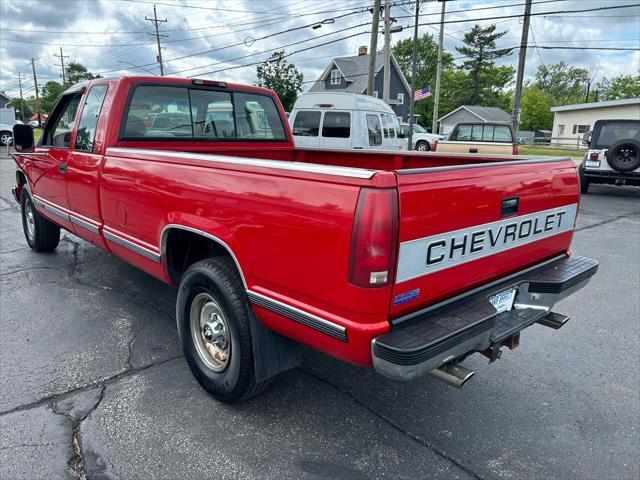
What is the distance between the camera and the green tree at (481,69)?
6575 cm

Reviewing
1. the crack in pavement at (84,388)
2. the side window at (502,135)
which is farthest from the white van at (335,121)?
the crack in pavement at (84,388)

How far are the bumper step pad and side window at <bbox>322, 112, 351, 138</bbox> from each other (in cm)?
1047

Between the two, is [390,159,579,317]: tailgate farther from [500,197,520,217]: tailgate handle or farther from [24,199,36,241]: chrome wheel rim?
[24,199,36,241]: chrome wheel rim

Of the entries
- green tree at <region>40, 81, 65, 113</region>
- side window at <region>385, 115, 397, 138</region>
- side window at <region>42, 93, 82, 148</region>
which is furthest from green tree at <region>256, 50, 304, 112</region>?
green tree at <region>40, 81, 65, 113</region>

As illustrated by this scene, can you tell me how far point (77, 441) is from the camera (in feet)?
8.54

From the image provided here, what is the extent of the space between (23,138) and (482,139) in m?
13.1

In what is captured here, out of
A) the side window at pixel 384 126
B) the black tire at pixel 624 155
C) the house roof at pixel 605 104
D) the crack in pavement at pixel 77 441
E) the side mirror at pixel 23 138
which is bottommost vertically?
the crack in pavement at pixel 77 441

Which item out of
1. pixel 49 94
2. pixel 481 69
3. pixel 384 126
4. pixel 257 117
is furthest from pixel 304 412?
pixel 49 94

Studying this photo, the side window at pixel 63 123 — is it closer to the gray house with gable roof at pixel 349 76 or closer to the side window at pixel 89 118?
the side window at pixel 89 118

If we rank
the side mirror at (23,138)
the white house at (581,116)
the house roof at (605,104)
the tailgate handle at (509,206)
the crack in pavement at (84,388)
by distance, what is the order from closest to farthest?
the tailgate handle at (509,206) < the crack in pavement at (84,388) < the side mirror at (23,138) < the house roof at (605,104) < the white house at (581,116)

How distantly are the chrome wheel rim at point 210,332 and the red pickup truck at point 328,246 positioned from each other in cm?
1

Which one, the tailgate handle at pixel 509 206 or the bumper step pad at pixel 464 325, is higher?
the tailgate handle at pixel 509 206

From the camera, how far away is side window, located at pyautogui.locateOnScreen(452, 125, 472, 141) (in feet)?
50.3

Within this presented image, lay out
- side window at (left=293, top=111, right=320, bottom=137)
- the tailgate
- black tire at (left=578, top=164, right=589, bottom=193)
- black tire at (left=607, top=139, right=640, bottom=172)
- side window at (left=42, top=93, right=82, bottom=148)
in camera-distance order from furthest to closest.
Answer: side window at (left=293, top=111, right=320, bottom=137) < black tire at (left=578, top=164, right=589, bottom=193) < black tire at (left=607, top=139, right=640, bottom=172) < side window at (left=42, top=93, right=82, bottom=148) < the tailgate
